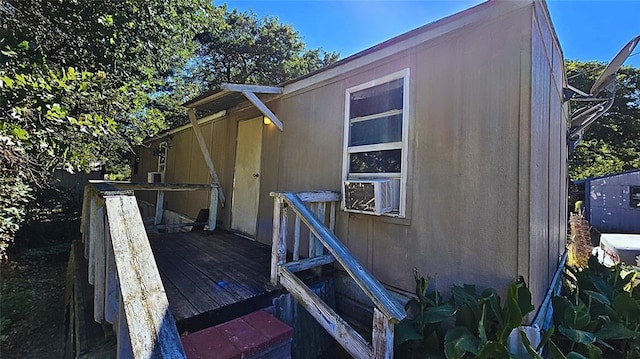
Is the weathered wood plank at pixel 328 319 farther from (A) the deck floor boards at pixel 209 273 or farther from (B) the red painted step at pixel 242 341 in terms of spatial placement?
(B) the red painted step at pixel 242 341

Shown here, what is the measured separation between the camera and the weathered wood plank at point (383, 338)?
184 centimetres

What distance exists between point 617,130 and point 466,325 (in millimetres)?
23501

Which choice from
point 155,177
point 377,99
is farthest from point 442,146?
point 155,177

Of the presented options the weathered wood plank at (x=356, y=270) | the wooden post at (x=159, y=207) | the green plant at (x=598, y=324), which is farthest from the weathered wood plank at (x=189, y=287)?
the wooden post at (x=159, y=207)

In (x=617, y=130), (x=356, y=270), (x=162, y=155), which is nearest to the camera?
(x=356, y=270)

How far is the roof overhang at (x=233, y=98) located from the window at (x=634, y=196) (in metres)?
14.4

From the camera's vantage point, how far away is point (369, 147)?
10.3 ft

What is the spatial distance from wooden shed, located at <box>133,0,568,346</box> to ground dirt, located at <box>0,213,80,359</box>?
3.05m

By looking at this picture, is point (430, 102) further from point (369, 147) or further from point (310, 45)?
point (310, 45)

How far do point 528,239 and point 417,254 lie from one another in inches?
34.7

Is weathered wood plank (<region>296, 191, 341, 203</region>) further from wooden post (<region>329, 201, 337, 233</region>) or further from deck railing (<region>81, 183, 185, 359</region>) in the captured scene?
deck railing (<region>81, 183, 185, 359</region>)

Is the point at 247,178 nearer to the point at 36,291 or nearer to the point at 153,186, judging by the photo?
the point at 153,186

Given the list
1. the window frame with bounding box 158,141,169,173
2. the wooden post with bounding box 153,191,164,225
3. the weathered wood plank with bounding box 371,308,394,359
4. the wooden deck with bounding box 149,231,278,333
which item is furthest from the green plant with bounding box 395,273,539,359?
the window frame with bounding box 158,141,169,173

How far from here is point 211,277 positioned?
294 centimetres
